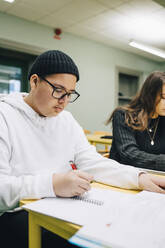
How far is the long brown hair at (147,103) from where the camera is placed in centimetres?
159

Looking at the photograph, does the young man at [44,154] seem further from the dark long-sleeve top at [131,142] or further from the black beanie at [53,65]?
the dark long-sleeve top at [131,142]

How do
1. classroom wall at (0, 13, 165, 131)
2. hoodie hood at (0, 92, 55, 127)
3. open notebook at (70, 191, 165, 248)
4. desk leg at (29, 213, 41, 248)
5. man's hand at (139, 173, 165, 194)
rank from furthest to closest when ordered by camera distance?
classroom wall at (0, 13, 165, 131)
hoodie hood at (0, 92, 55, 127)
man's hand at (139, 173, 165, 194)
desk leg at (29, 213, 41, 248)
open notebook at (70, 191, 165, 248)

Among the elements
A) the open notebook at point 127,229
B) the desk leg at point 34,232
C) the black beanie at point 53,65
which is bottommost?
the desk leg at point 34,232

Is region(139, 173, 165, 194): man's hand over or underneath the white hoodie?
underneath

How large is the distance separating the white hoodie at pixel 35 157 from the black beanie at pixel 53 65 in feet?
0.62

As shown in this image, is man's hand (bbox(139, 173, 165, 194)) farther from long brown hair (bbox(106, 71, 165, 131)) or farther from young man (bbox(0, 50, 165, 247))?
long brown hair (bbox(106, 71, 165, 131))

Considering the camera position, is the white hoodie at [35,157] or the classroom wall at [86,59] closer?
the white hoodie at [35,157]

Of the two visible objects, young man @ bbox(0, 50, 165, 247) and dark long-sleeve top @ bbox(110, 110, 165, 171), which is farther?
dark long-sleeve top @ bbox(110, 110, 165, 171)

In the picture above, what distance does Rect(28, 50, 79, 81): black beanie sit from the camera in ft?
3.28

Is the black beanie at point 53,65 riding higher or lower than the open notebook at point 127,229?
higher

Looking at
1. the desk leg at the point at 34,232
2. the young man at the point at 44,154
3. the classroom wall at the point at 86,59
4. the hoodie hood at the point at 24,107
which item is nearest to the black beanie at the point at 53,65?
the young man at the point at 44,154

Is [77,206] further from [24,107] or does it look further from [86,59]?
[86,59]

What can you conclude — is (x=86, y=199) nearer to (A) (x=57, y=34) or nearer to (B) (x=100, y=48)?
(A) (x=57, y=34)

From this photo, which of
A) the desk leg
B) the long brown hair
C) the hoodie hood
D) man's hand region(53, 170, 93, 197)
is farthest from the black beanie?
the long brown hair
